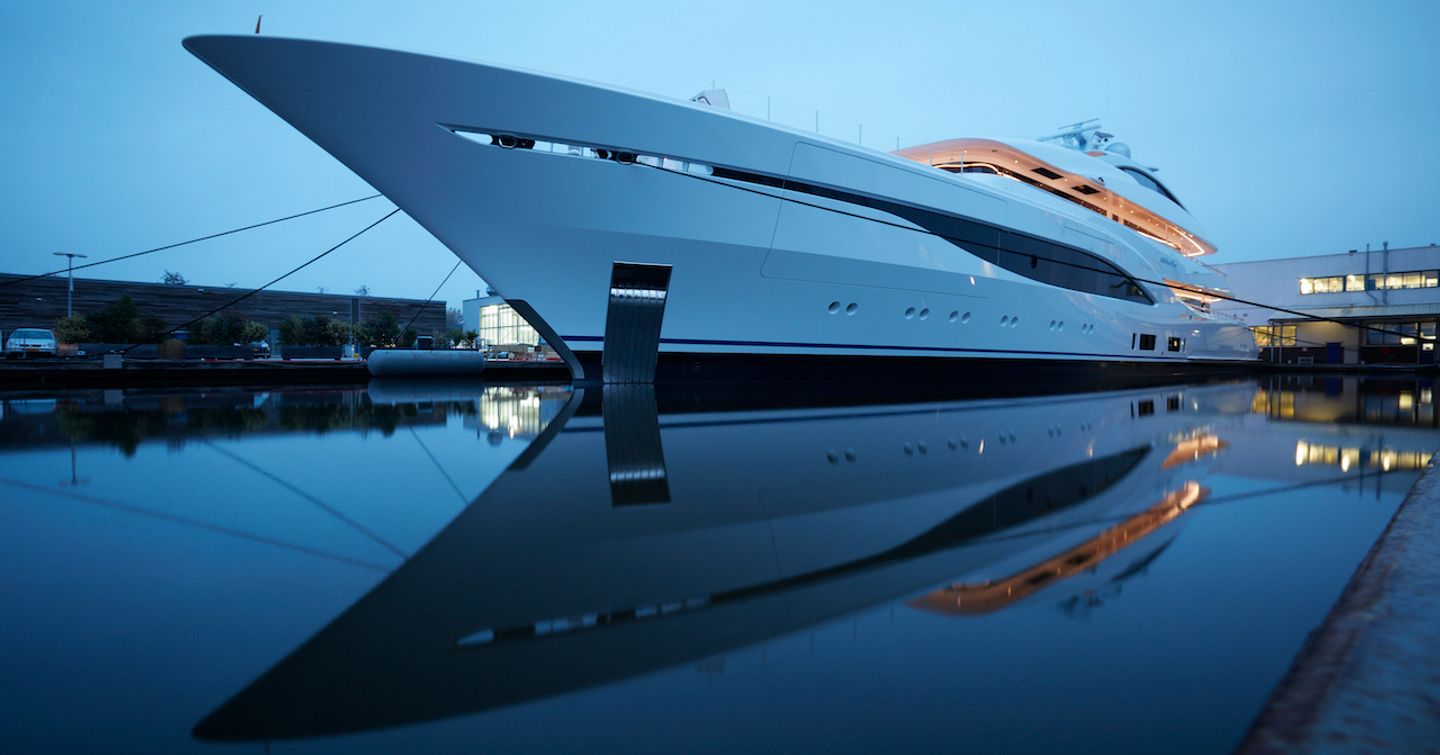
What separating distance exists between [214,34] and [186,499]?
5805 millimetres

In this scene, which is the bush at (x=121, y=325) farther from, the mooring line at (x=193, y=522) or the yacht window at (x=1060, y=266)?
the yacht window at (x=1060, y=266)

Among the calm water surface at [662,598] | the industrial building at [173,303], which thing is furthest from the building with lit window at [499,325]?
the calm water surface at [662,598]

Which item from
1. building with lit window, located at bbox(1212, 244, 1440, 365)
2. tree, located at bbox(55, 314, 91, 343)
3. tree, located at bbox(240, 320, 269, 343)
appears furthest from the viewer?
building with lit window, located at bbox(1212, 244, 1440, 365)

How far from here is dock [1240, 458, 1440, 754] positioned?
31.0 inches

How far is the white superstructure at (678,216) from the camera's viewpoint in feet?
23.5

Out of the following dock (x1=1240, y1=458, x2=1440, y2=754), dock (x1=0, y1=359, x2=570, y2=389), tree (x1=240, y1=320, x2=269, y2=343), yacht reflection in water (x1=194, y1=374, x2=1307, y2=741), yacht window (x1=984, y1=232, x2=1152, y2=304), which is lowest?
yacht reflection in water (x1=194, y1=374, x2=1307, y2=741)

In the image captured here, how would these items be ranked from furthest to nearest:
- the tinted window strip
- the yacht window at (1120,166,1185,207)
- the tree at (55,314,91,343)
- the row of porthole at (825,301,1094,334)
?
the tree at (55,314,91,343) < the yacht window at (1120,166,1185,207) < the row of porthole at (825,301,1094,334) < the tinted window strip

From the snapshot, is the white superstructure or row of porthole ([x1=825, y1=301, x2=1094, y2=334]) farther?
row of porthole ([x1=825, y1=301, x2=1094, y2=334])

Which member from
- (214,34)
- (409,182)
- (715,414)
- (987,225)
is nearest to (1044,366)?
(987,225)

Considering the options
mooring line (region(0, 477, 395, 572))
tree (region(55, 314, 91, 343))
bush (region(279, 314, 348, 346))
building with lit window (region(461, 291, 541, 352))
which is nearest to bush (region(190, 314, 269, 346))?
bush (region(279, 314, 348, 346))

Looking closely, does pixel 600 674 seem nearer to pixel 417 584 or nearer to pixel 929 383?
pixel 417 584

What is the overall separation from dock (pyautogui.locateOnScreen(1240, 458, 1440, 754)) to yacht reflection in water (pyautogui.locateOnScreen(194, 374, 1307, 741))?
2.14ft

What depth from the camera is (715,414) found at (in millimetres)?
6738

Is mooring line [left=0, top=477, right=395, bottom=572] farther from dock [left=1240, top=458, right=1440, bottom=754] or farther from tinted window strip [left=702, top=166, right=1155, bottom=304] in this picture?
tinted window strip [left=702, top=166, right=1155, bottom=304]
